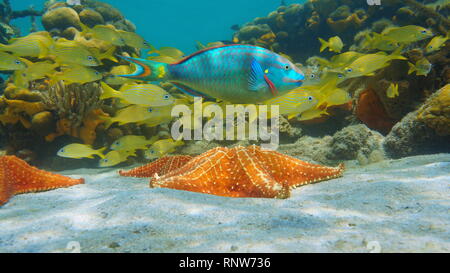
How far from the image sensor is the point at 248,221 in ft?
7.25

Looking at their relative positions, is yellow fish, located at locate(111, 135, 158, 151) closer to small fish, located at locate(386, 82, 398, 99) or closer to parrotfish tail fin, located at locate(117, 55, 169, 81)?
parrotfish tail fin, located at locate(117, 55, 169, 81)

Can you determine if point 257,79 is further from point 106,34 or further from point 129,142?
point 106,34

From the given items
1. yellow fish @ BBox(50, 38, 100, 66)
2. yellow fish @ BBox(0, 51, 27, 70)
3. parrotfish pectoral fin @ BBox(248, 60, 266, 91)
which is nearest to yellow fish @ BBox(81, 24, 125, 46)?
yellow fish @ BBox(50, 38, 100, 66)

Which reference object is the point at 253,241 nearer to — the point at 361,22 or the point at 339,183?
the point at 339,183

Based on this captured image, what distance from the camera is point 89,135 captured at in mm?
A: 6609

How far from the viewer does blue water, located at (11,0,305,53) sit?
11456cm

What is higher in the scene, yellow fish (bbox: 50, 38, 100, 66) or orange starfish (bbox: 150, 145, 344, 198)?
yellow fish (bbox: 50, 38, 100, 66)

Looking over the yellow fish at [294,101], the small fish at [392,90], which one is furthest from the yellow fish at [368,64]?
the yellow fish at [294,101]

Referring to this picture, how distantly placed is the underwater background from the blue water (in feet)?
369

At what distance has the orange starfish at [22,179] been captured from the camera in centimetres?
360

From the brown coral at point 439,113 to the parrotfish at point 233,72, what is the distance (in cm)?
356

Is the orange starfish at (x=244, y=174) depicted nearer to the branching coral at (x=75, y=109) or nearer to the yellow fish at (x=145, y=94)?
the yellow fish at (x=145, y=94)
